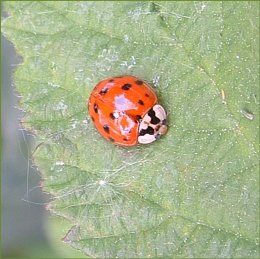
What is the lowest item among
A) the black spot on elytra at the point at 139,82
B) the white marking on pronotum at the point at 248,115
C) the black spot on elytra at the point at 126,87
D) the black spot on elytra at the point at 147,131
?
the black spot on elytra at the point at 147,131

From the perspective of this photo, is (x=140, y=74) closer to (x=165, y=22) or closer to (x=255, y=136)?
(x=165, y=22)

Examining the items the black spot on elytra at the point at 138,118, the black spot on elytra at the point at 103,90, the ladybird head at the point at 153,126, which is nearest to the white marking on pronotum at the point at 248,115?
the ladybird head at the point at 153,126

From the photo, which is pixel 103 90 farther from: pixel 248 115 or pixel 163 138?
pixel 248 115

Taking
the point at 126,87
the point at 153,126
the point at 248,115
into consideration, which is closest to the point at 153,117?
the point at 153,126

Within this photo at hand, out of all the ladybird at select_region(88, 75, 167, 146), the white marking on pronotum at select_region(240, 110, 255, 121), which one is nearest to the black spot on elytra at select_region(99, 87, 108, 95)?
the ladybird at select_region(88, 75, 167, 146)

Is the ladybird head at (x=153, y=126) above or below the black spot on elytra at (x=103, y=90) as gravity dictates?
below

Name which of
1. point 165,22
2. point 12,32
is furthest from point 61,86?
point 165,22

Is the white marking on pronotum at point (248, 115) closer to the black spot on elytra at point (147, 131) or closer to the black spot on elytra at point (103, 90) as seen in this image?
the black spot on elytra at point (147, 131)
